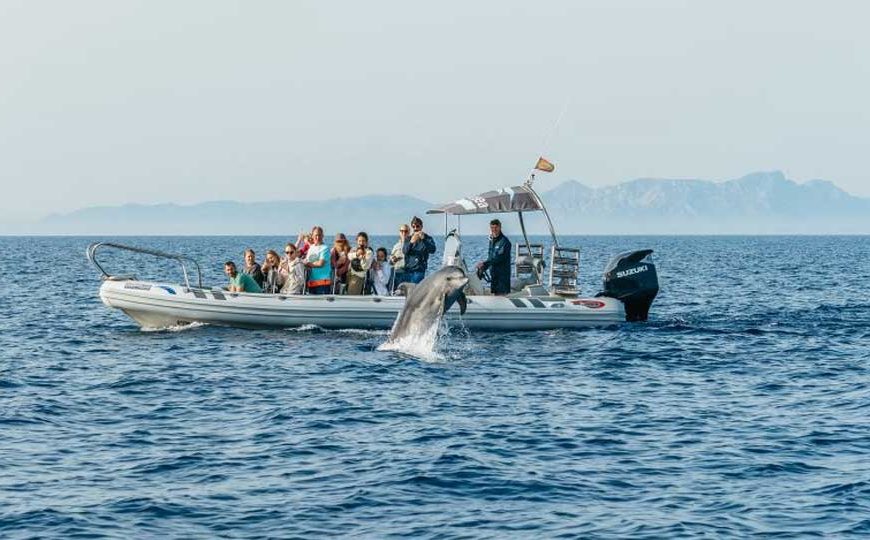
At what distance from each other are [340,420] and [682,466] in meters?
4.81

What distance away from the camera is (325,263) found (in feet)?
83.1

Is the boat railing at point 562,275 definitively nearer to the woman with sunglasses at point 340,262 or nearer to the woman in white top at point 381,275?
the woman in white top at point 381,275

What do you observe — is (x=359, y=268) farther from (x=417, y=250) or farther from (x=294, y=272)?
(x=417, y=250)

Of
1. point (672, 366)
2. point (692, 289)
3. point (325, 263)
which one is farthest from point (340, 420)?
point (692, 289)

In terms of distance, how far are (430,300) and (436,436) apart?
636cm

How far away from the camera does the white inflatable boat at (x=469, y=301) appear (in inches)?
989

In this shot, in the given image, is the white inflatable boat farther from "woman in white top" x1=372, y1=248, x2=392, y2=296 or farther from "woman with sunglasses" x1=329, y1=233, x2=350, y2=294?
"woman with sunglasses" x1=329, y1=233, x2=350, y2=294

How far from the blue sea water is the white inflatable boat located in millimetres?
411

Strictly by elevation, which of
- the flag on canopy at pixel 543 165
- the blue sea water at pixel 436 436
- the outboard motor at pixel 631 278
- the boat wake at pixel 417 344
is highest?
Answer: the flag on canopy at pixel 543 165

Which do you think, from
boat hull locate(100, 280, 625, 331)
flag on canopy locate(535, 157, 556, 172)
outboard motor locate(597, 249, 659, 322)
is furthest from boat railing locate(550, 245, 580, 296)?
flag on canopy locate(535, 157, 556, 172)

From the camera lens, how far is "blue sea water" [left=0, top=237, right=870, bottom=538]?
11633 millimetres

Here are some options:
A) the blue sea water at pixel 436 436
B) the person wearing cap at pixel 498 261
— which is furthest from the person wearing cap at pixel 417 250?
the blue sea water at pixel 436 436

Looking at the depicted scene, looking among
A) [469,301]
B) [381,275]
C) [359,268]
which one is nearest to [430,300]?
[469,301]

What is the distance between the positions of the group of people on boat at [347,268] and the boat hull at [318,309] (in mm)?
479
